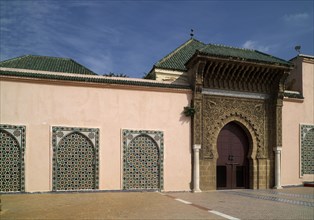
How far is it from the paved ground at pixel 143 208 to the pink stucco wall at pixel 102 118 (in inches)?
42.3

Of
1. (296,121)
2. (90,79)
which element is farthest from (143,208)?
(296,121)

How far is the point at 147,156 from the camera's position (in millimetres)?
8922

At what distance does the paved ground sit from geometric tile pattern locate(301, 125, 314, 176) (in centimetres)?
355

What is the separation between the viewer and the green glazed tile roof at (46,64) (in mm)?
11766

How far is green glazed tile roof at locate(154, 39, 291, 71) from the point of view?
9836 mm

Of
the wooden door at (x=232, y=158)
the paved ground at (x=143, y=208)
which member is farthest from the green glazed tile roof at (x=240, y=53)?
the paved ground at (x=143, y=208)

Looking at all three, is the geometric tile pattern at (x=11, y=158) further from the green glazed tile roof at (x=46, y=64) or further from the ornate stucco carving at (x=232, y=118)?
Answer: the ornate stucco carving at (x=232, y=118)

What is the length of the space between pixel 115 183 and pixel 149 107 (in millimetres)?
2703

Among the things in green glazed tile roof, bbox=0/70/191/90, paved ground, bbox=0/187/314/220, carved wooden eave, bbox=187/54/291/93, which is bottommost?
paved ground, bbox=0/187/314/220

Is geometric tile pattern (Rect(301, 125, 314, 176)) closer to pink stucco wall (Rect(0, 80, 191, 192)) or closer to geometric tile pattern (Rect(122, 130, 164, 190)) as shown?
pink stucco wall (Rect(0, 80, 191, 192))

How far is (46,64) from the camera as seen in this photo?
1250cm

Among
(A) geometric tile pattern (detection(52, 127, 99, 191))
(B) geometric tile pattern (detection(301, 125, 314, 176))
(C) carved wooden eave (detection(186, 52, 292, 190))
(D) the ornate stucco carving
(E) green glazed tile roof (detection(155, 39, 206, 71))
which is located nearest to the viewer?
(A) geometric tile pattern (detection(52, 127, 99, 191))

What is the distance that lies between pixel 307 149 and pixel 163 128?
20.5 feet

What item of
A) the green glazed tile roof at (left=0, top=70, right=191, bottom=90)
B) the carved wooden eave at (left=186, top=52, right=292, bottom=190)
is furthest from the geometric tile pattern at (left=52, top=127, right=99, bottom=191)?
the carved wooden eave at (left=186, top=52, right=292, bottom=190)
